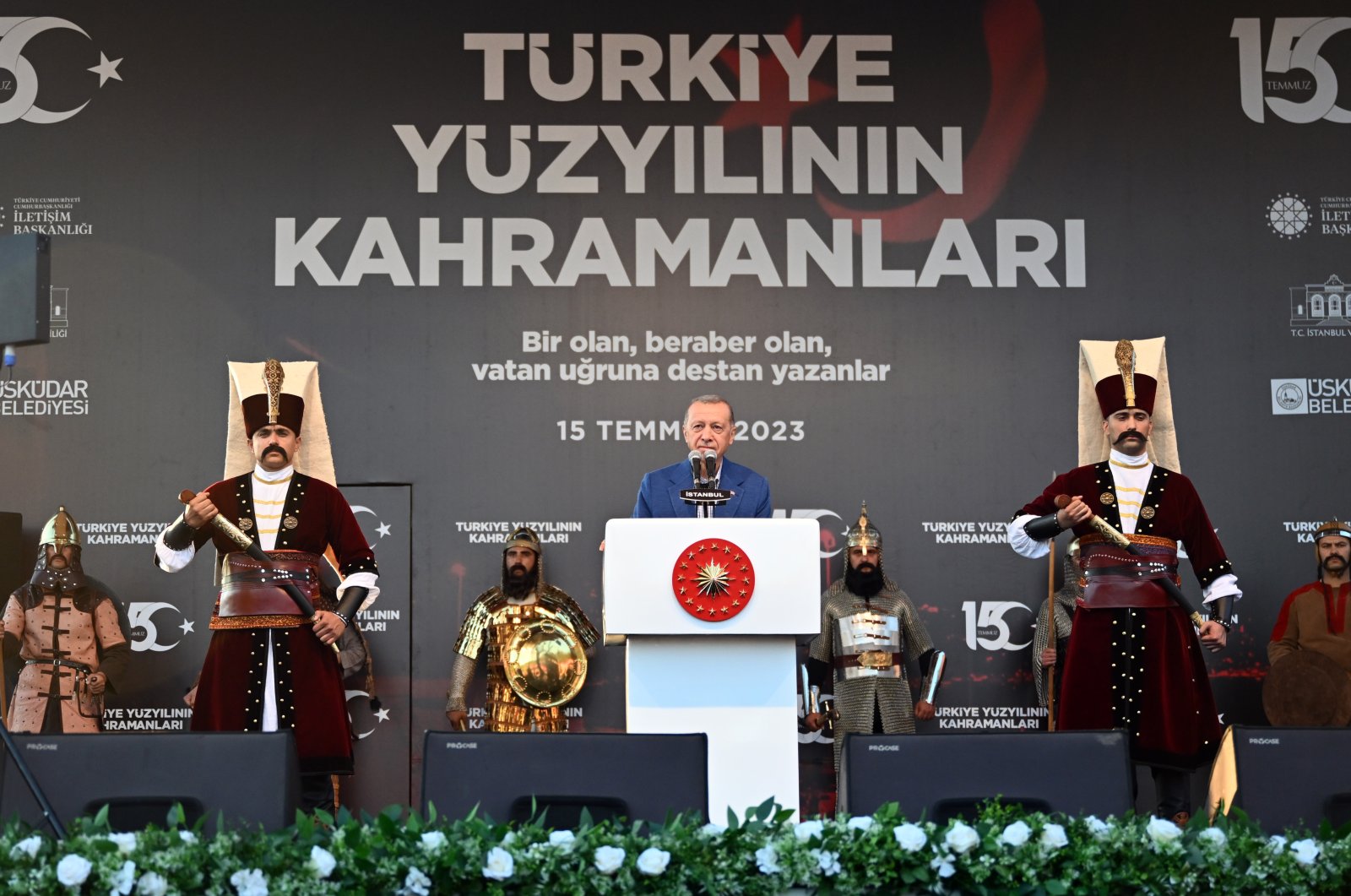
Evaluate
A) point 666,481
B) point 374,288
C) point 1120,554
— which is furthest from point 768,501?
point 374,288

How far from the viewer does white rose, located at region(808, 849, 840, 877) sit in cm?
266

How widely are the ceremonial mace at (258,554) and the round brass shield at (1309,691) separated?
409cm

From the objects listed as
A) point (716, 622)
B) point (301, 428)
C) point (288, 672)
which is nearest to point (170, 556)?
point (288, 672)

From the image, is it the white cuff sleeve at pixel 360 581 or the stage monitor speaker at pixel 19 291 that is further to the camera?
the white cuff sleeve at pixel 360 581

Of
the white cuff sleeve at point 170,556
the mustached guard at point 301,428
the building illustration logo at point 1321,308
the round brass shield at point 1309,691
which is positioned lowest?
the round brass shield at point 1309,691

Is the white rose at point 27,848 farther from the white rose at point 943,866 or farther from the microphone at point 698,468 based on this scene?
the microphone at point 698,468

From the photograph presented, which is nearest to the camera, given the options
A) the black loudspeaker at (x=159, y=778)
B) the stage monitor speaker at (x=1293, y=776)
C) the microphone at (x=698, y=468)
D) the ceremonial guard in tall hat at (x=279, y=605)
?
the black loudspeaker at (x=159, y=778)

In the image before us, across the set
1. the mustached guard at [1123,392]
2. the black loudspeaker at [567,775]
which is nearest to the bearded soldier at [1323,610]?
the mustached guard at [1123,392]

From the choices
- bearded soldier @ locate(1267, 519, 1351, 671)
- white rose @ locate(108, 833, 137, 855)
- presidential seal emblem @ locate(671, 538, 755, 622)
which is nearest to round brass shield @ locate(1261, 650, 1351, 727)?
bearded soldier @ locate(1267, 519, 1351, 671)

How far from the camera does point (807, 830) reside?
107 inches

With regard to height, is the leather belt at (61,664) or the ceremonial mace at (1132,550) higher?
the ceremonial mace at (1132,550)

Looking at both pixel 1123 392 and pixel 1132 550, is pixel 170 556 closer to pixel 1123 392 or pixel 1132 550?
pixel 1132 550

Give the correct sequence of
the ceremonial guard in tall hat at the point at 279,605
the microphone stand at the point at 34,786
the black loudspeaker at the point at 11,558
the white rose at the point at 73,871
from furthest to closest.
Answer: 1. the black loudspeaker at the point at 11,558
2. the ceremonial guard in tall hat at the point at 279,605
3. the microphone stand at the point at 34,786
4. the white rose at the point at 73,871

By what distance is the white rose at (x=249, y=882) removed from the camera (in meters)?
2.55
